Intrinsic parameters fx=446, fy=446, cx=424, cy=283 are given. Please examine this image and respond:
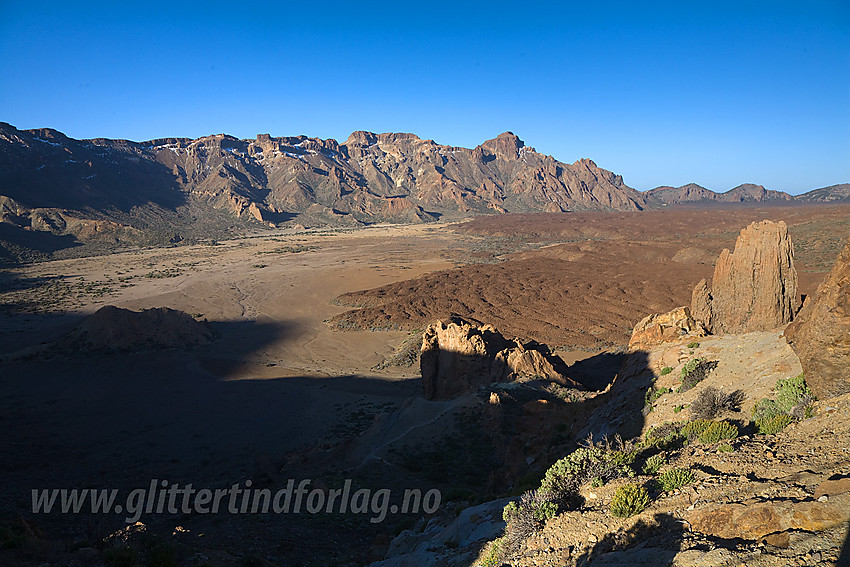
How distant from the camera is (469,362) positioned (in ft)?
83.0

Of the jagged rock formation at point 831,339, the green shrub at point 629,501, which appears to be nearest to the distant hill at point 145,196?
the green shrub at point 629,501

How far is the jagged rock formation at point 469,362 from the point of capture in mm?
24578

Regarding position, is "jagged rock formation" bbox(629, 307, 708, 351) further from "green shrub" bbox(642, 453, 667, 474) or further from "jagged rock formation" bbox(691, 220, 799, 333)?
"green shrub" bbox(642, 453, 667, 474)

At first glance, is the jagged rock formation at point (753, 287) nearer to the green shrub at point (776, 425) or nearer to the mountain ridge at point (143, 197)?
the green shrub at point (776, 425)

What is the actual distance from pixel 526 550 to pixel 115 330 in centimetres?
4031

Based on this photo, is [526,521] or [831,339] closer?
[526,521]

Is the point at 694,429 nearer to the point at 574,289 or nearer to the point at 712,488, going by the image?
the point at 712,488

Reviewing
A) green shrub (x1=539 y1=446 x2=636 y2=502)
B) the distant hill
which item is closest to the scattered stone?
green shrub (x1=539 y1=446 x2=636 y2=502)

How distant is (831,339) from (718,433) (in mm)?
2880

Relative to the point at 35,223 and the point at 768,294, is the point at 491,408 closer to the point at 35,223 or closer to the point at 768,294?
the point at 768,294

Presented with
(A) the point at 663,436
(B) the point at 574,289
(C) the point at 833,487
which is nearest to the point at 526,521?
(C) the point at 833,487

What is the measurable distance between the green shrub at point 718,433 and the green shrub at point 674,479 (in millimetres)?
1935

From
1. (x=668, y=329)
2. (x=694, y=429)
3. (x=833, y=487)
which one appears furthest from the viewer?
(x=668, y=329)

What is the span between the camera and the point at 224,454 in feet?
69.4
